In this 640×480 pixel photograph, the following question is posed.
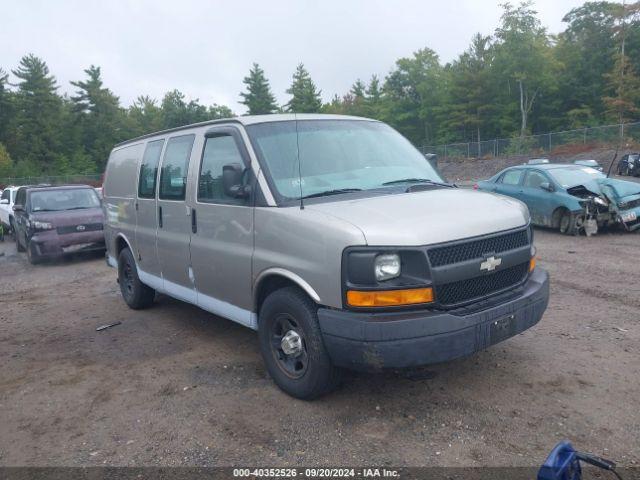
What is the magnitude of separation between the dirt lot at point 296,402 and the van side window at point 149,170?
61.7 inches

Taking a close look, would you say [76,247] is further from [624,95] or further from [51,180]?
[51,180]

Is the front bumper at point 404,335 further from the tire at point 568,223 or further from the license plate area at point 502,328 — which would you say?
the tire at point 568,223

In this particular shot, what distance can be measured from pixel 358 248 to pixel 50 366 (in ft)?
11.6

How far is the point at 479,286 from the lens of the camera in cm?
368

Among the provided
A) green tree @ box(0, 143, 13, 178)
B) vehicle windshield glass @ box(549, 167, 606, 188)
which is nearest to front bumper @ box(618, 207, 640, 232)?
vehicle windshield glass @ box(549, 167, 606, 188)

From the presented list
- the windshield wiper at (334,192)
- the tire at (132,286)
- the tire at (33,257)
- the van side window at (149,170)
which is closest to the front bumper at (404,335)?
the windshield wiper at (334,192)

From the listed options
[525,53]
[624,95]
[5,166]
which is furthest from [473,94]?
[5,166]

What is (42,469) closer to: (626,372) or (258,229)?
(258,229)

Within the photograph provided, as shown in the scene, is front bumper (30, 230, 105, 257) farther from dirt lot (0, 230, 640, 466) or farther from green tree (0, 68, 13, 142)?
green tree (0, 68, 13, 142)

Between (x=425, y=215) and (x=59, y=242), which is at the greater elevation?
(x=425, y=215)

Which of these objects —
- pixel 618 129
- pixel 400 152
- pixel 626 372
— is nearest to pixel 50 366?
pixel 400 152

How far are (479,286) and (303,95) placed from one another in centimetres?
7002

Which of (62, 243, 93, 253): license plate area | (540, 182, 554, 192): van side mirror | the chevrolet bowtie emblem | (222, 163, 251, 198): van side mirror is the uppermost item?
(222, 163, 251, 198): van side mirror

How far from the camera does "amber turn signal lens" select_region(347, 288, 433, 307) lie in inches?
132
